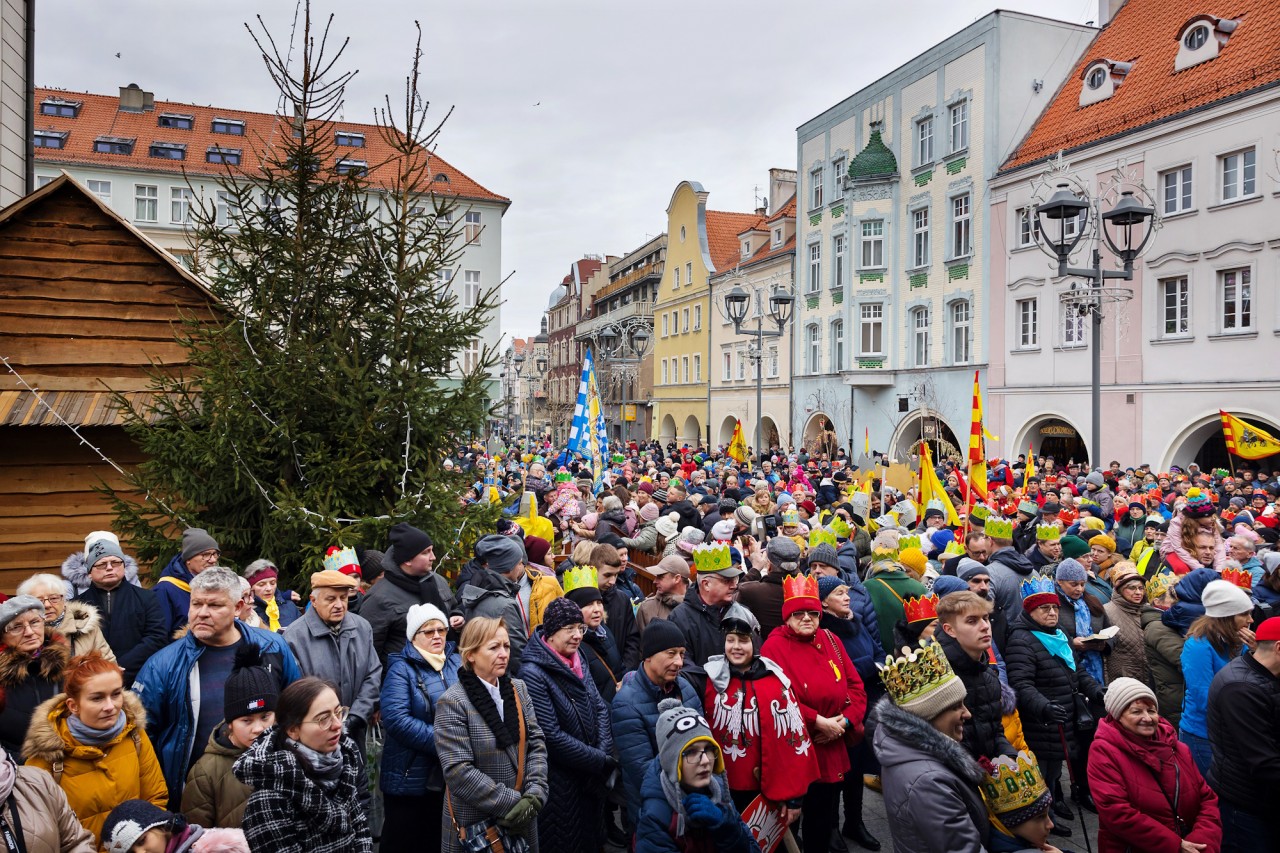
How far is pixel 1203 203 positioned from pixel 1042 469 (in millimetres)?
7519

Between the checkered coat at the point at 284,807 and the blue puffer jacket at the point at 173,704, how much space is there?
0.87 metres

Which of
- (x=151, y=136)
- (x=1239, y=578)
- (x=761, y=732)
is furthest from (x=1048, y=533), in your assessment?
(x=151, y=136)

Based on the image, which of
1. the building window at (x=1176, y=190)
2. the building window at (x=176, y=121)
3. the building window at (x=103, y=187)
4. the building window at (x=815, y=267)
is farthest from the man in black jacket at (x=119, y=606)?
the building window at (x=176, y=121)

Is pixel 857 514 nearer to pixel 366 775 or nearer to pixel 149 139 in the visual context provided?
pixel 366 775

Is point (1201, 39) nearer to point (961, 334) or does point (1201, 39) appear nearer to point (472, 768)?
point (961, 334)

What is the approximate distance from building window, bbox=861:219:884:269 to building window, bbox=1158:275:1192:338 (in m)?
11.3

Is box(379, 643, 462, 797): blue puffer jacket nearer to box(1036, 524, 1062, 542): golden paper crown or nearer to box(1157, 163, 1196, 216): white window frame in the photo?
box(1036, 524, 1062, 542): golden paper crown

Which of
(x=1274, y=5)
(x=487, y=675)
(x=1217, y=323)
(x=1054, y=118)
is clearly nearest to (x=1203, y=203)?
(x=1217, y=323)

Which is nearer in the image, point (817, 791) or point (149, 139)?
point (817, 791)

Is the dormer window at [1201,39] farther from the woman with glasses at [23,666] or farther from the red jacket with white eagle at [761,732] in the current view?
the woman with glasses at [23,666]

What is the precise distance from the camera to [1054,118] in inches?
1023

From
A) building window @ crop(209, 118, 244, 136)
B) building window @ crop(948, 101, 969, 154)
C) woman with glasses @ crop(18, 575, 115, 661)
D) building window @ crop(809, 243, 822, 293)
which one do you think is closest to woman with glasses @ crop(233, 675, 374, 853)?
woman with glasses @ crop(18, 575, 115, 661)

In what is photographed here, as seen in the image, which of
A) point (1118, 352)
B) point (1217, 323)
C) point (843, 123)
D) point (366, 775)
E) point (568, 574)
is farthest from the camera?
point (843, 123)

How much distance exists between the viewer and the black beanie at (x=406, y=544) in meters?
5.19
